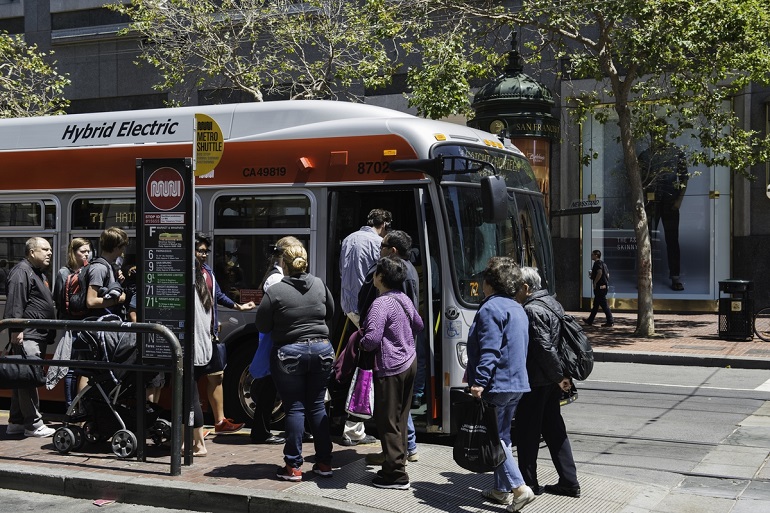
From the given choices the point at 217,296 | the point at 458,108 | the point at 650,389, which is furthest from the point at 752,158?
the point at 217,296

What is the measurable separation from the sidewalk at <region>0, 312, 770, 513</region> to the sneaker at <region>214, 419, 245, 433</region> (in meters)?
0.08

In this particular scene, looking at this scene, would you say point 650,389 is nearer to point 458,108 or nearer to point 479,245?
point 479,245

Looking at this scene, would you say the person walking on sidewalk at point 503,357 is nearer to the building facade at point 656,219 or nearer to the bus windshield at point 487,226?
the bus windshield at point 487,226

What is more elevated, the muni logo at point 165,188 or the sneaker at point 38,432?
the muni logo at point 165,188

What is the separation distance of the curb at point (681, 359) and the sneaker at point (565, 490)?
9409mm

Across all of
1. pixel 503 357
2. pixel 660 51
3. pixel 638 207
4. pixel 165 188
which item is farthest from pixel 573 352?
pixel 638 207

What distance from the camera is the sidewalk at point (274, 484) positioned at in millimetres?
6508

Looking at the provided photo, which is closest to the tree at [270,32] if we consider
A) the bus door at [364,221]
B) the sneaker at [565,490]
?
the bus door at [364,221]

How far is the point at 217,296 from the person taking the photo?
8.73 m

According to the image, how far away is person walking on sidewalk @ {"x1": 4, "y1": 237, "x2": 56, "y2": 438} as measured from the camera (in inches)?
335

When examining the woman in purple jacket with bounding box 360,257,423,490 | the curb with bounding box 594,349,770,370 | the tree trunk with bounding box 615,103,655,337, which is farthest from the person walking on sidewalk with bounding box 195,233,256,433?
the tree trunk with bounding box 615,103,655,337

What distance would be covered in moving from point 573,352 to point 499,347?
668 mm

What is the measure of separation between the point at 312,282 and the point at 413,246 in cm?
194

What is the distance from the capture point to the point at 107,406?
8.04 metres
